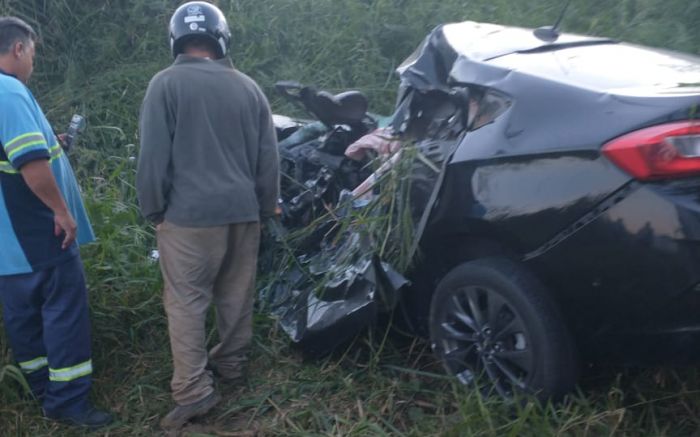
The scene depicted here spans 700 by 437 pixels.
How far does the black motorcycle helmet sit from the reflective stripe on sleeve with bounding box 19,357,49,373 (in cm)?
158

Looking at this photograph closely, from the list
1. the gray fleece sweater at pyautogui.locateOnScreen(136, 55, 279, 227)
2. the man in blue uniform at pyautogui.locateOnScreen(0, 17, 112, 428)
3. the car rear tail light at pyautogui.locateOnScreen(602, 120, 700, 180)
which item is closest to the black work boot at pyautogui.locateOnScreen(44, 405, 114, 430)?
the man in blue uniform at pyautogui.locateOnScreen(0, 17, 112, 428)

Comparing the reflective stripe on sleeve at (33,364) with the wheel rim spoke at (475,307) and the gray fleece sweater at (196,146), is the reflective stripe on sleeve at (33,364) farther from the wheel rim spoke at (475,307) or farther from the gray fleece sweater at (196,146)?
the wheel rim spoke at (475,307)

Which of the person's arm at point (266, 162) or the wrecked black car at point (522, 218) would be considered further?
the person's arm at point (266, 162)

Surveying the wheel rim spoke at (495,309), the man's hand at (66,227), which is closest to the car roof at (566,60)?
the wheel rim spoke at (495,309)

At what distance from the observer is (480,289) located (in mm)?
3625

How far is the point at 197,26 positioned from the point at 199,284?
1.16 meters

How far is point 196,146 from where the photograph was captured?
3965 mm

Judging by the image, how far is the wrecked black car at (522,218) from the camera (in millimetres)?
3047

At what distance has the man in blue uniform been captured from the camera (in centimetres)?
383

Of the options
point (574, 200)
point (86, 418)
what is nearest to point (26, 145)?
point (86, 418)

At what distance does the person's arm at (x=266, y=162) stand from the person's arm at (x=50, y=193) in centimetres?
87

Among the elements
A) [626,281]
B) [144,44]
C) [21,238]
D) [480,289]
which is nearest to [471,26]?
[480,289]

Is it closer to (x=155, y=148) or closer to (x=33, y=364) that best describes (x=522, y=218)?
(x=155, y=148)

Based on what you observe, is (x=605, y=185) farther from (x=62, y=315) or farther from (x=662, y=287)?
(x=62, y=315)
